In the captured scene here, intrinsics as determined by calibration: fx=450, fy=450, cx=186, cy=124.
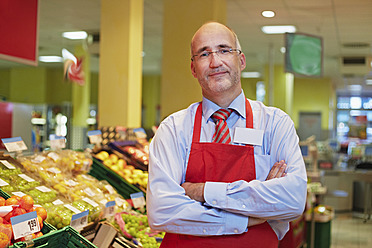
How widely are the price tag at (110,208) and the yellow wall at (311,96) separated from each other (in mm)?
15406

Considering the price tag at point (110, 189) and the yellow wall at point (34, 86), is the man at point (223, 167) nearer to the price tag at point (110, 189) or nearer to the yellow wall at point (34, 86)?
the price tag at point (110, 189)

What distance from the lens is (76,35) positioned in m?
10.4

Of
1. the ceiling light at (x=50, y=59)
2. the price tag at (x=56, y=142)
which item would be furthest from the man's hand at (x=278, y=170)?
the ceiling light at (x=50, y=59)

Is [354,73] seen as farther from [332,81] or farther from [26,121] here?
[26,121]

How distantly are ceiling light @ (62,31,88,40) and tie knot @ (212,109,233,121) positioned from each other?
8.63 m

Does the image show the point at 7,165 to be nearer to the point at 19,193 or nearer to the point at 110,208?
the point at 19,193

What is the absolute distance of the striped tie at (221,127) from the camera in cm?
188

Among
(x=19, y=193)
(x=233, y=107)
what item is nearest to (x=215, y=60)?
(x=233, y=107)

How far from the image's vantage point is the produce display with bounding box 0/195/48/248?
6.08 feet

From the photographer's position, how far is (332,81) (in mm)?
18594

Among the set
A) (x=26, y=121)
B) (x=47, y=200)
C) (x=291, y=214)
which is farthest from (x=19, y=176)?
(x=26, y=121)

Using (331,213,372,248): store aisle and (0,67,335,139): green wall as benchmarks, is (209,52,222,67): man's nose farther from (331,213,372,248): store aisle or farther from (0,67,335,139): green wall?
(0,67,335,139): green wall

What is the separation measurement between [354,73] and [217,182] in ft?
36.1

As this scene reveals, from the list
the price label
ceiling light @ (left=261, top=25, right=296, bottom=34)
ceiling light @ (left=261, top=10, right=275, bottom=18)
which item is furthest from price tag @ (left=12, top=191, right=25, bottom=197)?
ceiling light @ (left=261, top=25, right=296, bottom=34)
